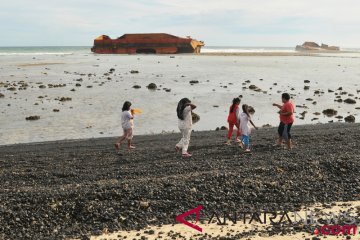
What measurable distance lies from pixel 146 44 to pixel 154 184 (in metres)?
107

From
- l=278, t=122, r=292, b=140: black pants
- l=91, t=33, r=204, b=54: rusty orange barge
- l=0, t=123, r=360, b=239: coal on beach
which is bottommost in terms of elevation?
l=0, t=123, r=360, b=239: coal on beach

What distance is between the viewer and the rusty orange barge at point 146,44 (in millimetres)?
112312

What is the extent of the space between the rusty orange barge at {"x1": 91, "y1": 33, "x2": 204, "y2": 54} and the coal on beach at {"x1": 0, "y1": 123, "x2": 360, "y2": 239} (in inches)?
3955

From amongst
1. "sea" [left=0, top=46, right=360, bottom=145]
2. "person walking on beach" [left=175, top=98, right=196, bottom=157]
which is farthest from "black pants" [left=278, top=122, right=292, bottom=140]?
"sea" [left=0, top=46, right=360, bottom=145]

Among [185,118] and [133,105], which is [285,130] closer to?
[185,118]

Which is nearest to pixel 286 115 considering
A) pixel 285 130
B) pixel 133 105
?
pixel 285 130

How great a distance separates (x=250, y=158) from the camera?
1248 cm

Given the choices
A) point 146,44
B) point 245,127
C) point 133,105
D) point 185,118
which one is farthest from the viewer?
point 146,44

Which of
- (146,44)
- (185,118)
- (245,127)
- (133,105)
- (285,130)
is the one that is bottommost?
(133,105)

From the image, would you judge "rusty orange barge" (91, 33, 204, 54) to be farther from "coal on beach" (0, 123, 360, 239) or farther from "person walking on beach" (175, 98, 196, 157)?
"person walking on beach" (175, 98, 196, 157)

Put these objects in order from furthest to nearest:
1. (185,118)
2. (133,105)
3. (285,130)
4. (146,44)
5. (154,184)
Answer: (146,44), (133,105), (285,130), (185,118), (154,184)

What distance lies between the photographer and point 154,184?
31.7ft

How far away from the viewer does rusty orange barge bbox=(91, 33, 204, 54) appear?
11231cm

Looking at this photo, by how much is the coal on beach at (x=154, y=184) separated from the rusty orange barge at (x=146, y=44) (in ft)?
330
